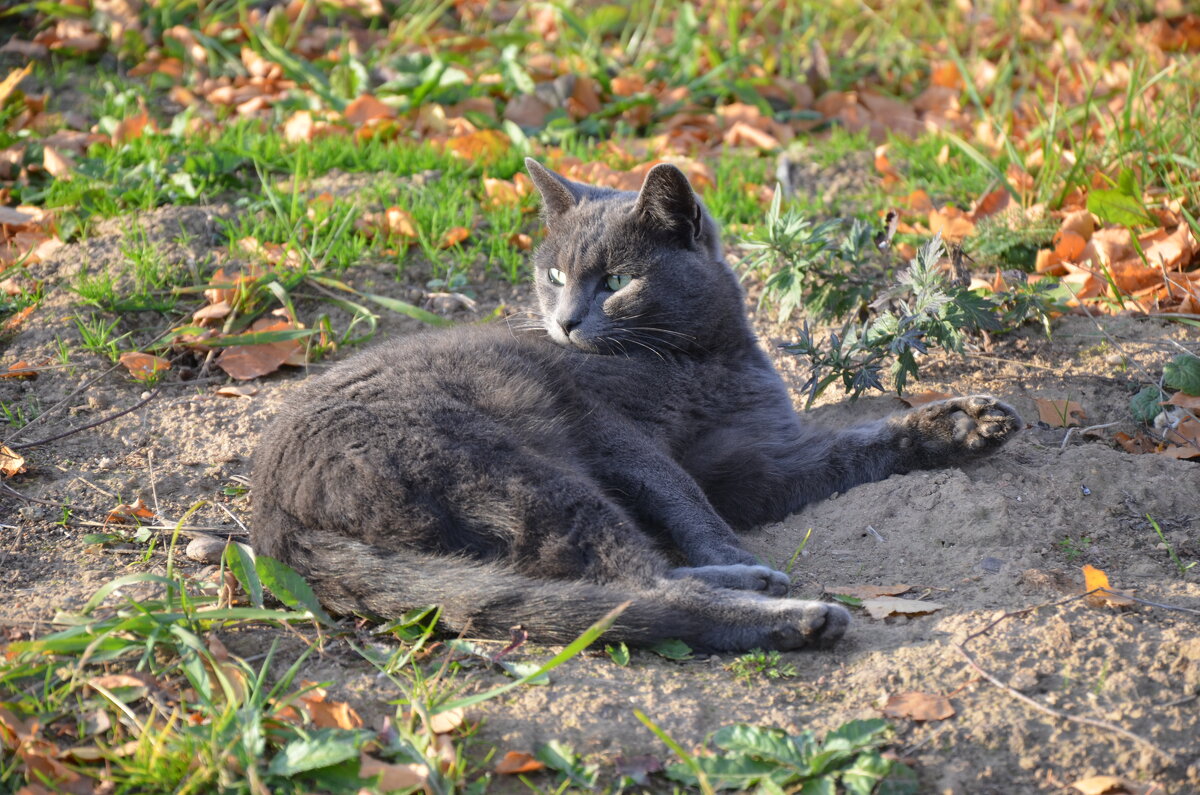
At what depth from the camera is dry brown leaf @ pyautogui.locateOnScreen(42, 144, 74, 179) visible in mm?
4176

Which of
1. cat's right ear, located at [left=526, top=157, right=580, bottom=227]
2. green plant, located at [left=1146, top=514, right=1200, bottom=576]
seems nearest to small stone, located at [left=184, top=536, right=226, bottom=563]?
cat's right ear, located at [left=526, top=157, right=580, bottom=227]

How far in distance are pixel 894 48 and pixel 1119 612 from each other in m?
4.59

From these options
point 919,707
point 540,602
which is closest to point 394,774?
point 540,602

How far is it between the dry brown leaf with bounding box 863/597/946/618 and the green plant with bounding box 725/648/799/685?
0.90 ft

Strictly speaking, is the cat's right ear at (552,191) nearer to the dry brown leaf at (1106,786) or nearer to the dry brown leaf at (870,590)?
the dry brown leaf at (870,590)

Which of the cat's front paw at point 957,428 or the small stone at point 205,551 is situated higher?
the cat's front paw at point 957,428

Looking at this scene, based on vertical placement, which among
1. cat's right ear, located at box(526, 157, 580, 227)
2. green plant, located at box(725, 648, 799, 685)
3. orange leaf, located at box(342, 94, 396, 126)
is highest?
cat's right ear, located at box(526, 157, 580, 227)

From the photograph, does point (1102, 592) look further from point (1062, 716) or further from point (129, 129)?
point (129, 129)

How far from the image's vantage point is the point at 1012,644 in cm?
198

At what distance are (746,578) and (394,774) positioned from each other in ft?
3.07

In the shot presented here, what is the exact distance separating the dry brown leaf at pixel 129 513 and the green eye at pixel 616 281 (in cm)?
144

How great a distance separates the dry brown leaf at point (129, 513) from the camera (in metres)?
2.69

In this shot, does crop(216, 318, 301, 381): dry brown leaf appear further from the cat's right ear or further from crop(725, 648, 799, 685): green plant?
crop(725, 648, 799, 685): green plant

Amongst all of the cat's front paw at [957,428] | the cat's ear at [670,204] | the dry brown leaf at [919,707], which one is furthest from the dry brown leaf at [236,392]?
the dry brown leaf at [919,707]
